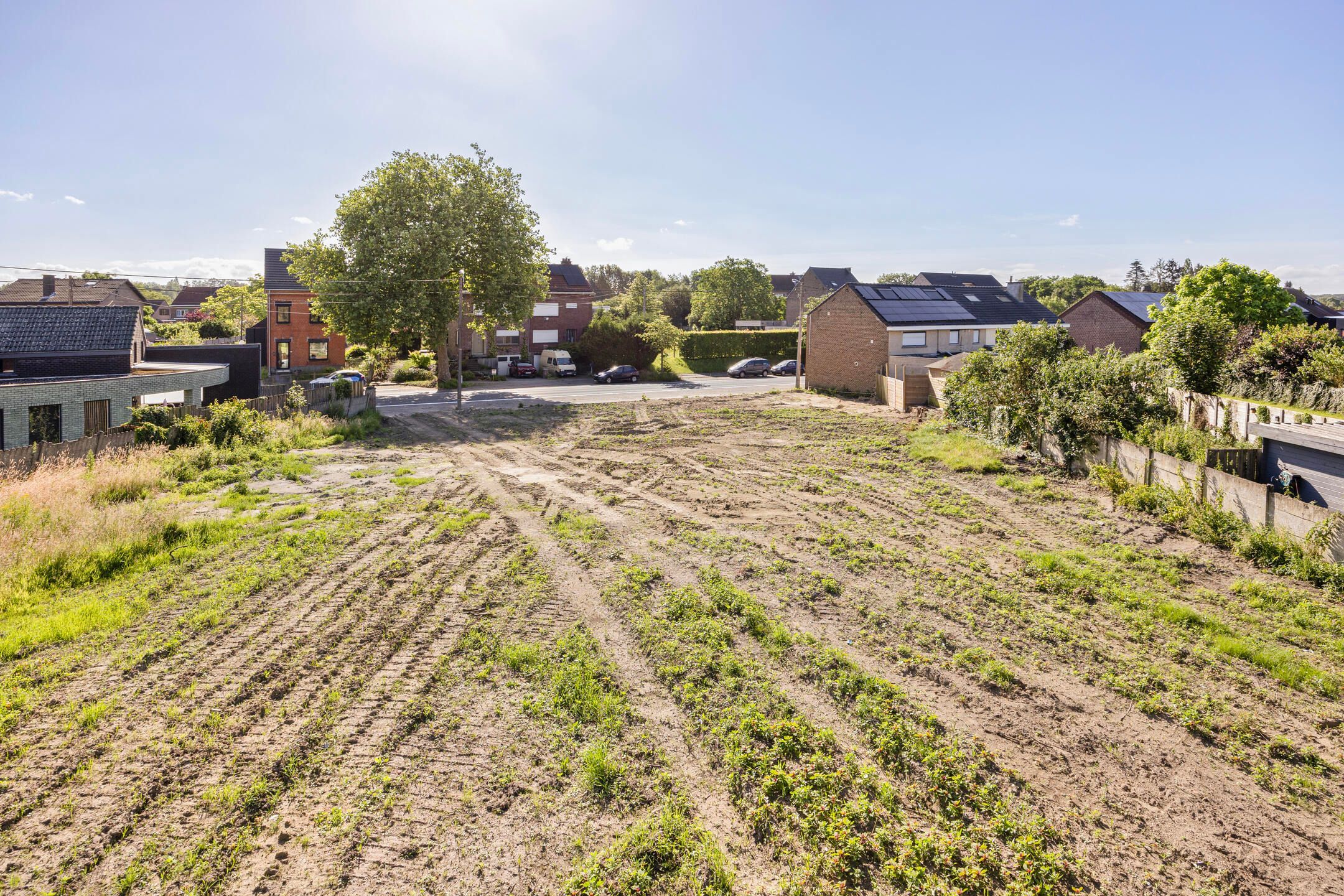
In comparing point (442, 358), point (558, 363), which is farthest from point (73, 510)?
point (558, 363)

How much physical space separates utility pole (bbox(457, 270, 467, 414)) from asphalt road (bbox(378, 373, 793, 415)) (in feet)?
3.88

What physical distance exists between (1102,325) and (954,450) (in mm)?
28527

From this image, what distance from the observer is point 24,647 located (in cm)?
801

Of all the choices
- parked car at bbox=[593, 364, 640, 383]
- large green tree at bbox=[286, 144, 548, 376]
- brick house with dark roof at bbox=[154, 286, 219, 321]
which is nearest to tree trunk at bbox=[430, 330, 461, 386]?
large green tree at bbox=[286, 144, 548, 376]

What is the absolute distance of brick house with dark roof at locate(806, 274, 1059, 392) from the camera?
37219 millimetres

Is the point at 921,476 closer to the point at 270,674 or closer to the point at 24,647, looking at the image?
the point at 270,674

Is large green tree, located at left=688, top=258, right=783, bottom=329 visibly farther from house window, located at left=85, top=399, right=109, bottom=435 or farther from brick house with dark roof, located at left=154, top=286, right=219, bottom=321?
brick house with dark roof, located at left=154, top=286, right=219, bottom=321

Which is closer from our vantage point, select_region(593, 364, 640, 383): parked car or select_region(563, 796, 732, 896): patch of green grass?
select_region(563, 796, 732, 896): patch of green grass

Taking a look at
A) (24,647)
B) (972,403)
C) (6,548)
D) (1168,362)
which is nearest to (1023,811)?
(24,647)

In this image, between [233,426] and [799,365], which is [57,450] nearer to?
[233,426]

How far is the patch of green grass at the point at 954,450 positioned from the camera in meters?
18.1

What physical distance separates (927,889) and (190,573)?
11.3 metres

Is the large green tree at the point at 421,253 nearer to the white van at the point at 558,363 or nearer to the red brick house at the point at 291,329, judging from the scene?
the white van at the point at 558,363

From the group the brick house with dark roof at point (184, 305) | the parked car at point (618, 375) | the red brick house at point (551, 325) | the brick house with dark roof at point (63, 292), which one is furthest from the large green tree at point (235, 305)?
the parked car at point (618, 375)
